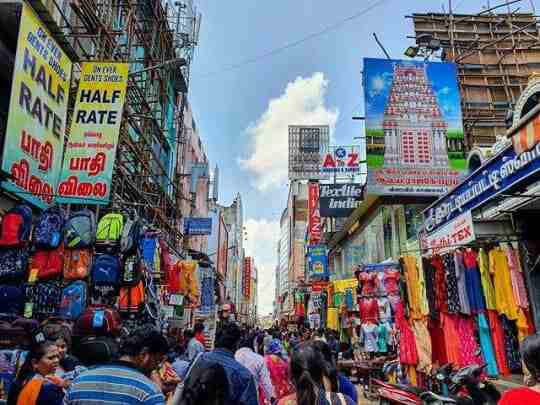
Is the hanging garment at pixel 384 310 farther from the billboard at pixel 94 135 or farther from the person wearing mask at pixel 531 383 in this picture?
the person wearing mask at pixel 531 383

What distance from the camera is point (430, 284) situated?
7422 millimetres

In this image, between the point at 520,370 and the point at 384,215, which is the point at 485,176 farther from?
the point at 384,215

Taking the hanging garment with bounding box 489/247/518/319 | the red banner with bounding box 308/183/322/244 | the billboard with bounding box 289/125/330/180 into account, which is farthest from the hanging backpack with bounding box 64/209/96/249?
the billboard with bounding box 289/125/330/180

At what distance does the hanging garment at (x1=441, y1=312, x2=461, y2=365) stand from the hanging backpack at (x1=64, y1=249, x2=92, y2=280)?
6.50 metres

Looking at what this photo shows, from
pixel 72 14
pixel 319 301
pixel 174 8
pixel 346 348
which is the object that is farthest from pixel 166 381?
pixel 319 301

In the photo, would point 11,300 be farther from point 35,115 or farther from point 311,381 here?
point 311,381

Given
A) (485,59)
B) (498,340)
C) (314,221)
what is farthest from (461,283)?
(314,221)

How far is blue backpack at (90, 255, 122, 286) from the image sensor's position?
689cm

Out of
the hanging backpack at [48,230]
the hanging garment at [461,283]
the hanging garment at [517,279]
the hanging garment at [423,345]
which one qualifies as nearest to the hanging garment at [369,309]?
the hanging garment at [423,345]

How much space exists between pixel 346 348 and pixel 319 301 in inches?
484

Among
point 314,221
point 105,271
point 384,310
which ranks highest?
point 314,221

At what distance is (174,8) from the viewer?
1969cm

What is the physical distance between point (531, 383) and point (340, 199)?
2241 centimetres

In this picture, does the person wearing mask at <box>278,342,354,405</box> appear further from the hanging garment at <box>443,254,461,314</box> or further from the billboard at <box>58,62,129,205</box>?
the billboard at <box>58,62,129,205</box>
